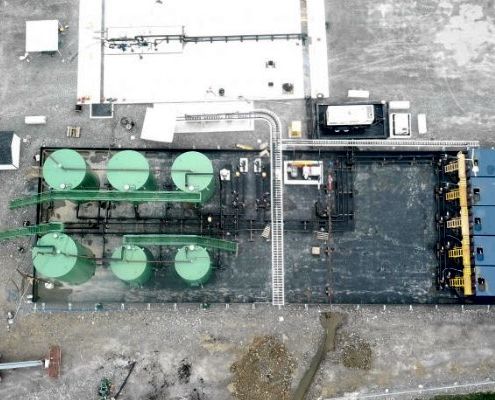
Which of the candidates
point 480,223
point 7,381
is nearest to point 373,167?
point 480,223

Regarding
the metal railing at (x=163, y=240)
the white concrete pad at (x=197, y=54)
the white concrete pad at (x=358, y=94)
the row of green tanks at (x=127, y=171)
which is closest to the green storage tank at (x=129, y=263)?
the metal railing at (x=163, y=240)

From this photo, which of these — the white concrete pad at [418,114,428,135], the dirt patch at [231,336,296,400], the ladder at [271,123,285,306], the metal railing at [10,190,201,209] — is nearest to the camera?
the metal railing at [10,190,201,209]

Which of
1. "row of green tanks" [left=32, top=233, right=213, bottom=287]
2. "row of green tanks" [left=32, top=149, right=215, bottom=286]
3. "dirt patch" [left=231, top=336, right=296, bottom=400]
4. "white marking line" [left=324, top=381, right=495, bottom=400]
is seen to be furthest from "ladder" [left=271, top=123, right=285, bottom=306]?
"white marking line" [left=324, top=381, right=495, bottom=400]

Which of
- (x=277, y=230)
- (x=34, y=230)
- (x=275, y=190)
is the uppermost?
(x=275, y=190)

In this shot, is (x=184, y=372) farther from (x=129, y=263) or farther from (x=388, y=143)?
(x=388, y=143)

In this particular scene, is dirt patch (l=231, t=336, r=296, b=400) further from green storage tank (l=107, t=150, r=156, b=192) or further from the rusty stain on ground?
the rusty stain on ground

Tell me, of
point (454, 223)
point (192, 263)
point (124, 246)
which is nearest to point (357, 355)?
point (454, 223)
